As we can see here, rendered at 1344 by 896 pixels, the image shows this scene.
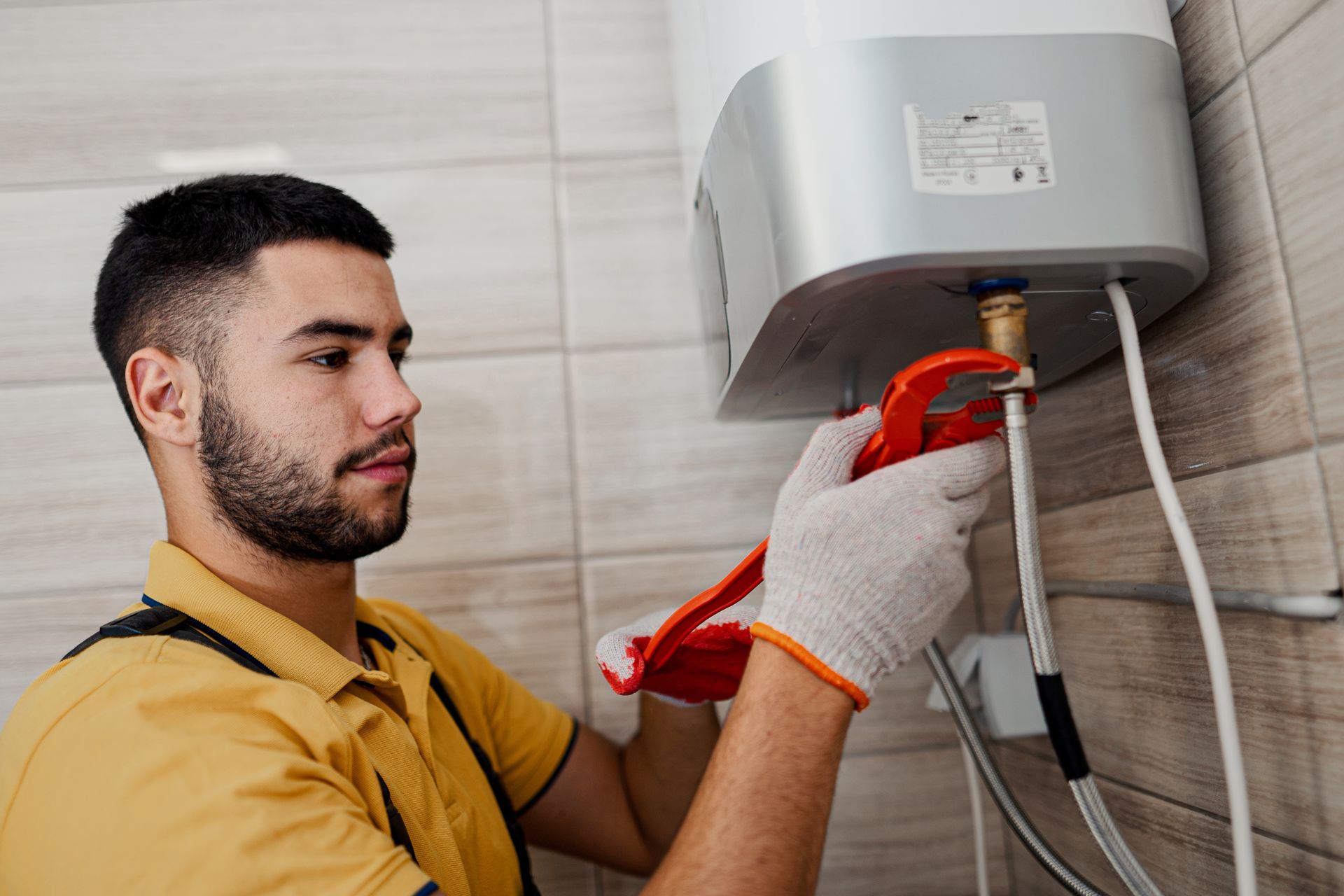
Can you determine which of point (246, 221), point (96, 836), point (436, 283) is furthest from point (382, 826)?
point (436, 283)

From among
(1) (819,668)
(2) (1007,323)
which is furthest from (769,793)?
(2) (1007,323)

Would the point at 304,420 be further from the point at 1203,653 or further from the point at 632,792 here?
the point at 1203,653

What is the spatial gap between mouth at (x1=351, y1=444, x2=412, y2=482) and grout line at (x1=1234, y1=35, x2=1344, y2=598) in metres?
0.72

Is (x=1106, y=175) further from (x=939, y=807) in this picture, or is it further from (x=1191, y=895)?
(x=939, y=807)

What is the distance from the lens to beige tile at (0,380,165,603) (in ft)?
3.38

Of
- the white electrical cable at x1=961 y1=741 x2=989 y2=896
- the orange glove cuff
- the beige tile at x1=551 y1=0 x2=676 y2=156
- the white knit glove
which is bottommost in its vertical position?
the white electrical cable at x1=961 y1=741 x2=989 y2=896

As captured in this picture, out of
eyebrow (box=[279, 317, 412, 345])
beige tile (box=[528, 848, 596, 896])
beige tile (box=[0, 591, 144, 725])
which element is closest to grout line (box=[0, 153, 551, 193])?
eyebrow (box=[279, 317, 412, 345])

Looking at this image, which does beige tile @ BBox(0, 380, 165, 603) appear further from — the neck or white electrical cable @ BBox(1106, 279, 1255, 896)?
white electrical cable @ BBox(1106, 279, 1255, 896)

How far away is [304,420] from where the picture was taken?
77cm

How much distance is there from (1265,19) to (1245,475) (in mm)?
306

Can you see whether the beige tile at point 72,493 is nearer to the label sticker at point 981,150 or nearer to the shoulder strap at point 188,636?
the shoulder strap at point 188,636

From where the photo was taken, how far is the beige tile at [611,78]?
3.71 ft

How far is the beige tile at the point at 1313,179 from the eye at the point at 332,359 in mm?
756

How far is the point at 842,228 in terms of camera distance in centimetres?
54
